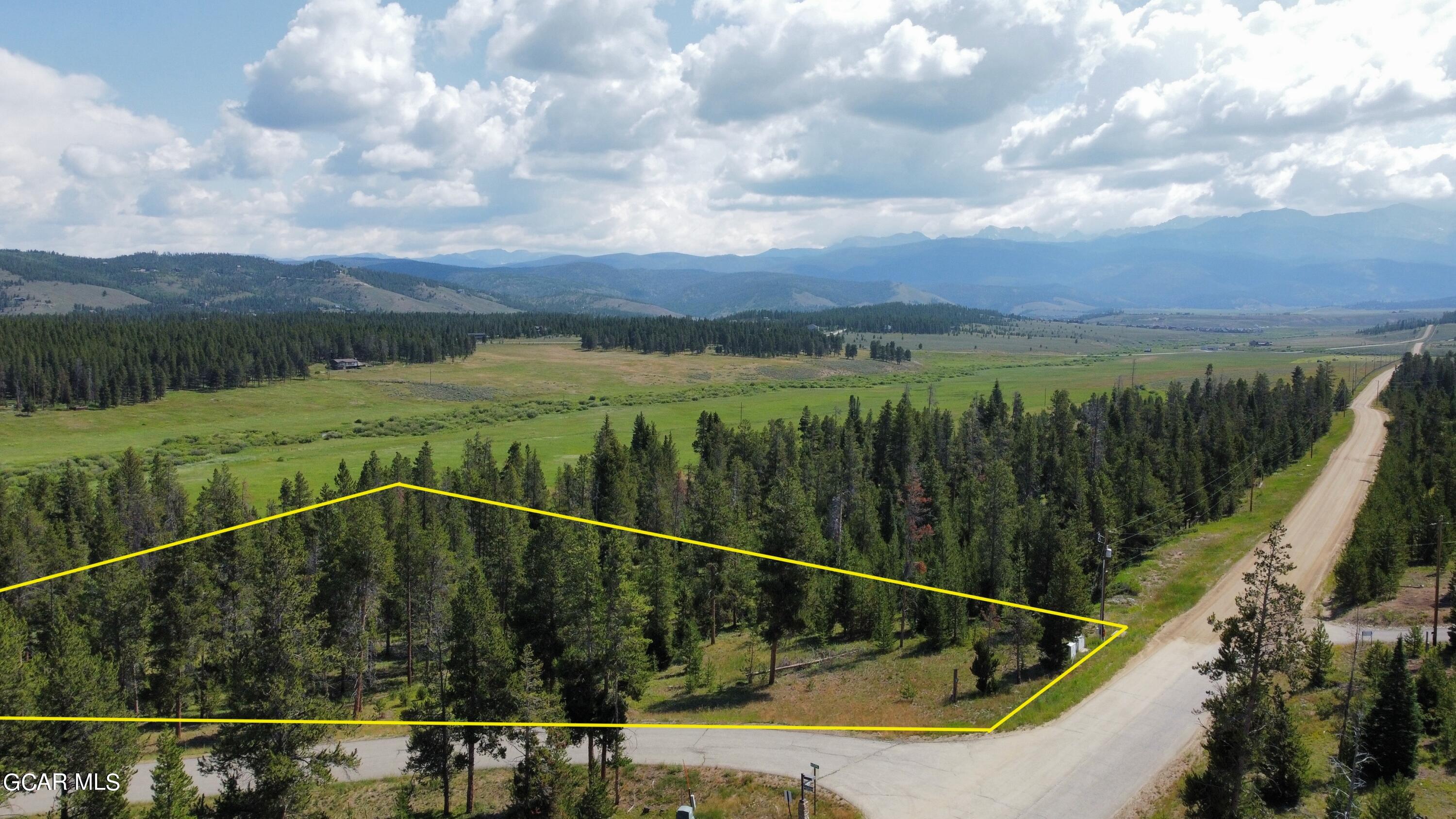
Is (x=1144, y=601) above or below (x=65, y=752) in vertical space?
below

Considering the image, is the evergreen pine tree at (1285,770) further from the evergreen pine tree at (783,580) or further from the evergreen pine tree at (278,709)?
the evergreen pine tree at (278,709)

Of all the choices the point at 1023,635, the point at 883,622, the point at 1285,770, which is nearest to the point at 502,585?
the point at 883,622

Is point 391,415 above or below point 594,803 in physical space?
above

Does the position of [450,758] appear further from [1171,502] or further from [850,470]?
[1171,502]

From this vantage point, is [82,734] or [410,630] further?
[410,630]

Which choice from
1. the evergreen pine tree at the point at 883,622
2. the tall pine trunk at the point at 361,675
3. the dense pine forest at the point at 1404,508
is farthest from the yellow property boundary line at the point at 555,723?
the dense pine forest at the point at 1404,508

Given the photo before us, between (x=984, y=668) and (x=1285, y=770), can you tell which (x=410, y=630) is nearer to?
(x=984, y=668)

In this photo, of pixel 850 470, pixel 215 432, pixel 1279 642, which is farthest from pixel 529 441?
pixel 1279 642
